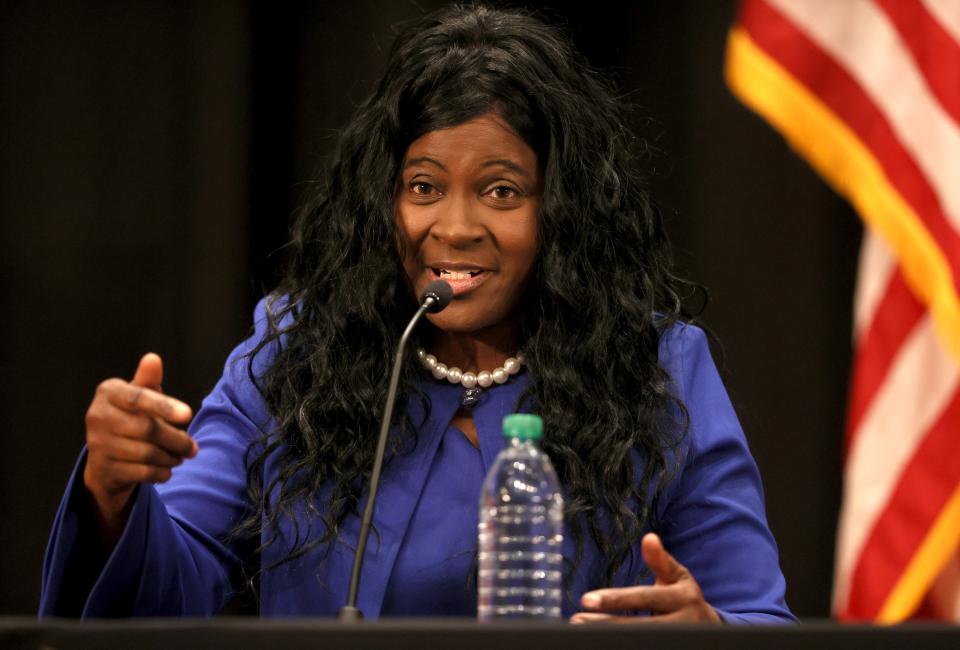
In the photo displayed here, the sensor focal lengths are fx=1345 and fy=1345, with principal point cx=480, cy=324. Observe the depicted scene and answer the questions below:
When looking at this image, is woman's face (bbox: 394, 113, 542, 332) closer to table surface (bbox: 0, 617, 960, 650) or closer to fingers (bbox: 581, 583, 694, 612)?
fingers (bbox: 581, 583, 694, 612)

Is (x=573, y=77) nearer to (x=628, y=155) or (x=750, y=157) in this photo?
(x=628, y=155)

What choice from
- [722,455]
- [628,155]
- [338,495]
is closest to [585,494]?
[722,455]

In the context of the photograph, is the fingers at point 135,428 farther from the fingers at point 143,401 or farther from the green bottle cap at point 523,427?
the green bottle cap at point 523,427

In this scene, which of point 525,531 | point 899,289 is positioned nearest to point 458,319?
point 525,531

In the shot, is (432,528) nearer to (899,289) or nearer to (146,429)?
(146,429)

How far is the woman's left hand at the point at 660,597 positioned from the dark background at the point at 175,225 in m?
1.58

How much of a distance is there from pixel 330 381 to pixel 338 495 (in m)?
0.18

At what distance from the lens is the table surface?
3.45ft

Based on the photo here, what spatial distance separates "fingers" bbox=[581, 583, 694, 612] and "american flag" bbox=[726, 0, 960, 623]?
4.26 ft

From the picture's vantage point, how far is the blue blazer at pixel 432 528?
177 centimetres

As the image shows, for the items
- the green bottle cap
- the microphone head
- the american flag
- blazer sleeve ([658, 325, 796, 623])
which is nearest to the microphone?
the microphone head

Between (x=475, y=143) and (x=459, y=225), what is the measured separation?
0.39 ft

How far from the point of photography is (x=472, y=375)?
1950 mm

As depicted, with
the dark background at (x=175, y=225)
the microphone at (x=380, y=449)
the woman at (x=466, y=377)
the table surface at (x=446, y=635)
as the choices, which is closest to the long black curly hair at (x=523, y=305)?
the woman at (x=466, y=377)
